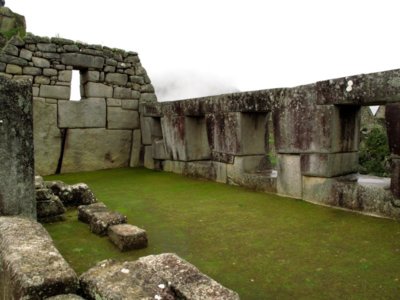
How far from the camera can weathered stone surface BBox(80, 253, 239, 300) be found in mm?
2307

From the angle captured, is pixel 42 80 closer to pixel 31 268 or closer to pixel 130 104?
pixel 130 104

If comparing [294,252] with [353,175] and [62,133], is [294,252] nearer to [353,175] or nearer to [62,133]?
[353,175]

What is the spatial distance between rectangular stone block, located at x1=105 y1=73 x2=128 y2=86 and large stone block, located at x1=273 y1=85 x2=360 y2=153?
533cm

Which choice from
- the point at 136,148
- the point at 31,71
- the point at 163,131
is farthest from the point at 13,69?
the point at 163,131

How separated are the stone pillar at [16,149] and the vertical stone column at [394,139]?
3968 mm

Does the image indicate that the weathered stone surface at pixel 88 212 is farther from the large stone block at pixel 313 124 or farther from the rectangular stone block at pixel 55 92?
the rectangular stone block at pixel 55 92

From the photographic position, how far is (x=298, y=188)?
18.7ft

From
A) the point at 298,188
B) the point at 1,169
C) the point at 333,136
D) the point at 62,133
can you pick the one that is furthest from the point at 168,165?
the point at 1,169

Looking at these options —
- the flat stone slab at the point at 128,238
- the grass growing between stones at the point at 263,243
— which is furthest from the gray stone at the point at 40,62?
the flat stone slab at the point at 128,238

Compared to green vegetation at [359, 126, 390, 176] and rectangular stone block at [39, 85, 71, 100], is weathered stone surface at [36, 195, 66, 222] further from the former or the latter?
green vegetation at [359, 126, 390, 176]

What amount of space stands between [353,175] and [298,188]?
2.69ft

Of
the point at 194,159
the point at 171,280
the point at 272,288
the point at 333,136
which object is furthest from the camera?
the point at 194,159

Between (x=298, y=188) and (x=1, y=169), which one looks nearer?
(x=1, y=169)

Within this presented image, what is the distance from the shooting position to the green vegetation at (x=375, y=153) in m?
8.38
